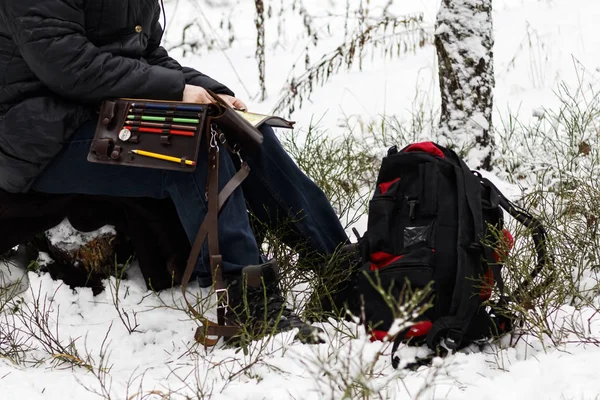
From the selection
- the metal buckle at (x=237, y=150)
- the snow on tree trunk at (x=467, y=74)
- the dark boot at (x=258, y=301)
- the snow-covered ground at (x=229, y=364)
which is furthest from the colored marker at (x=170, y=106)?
the snow on tree trunk at (x=467, y=74)

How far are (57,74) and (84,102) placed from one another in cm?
17

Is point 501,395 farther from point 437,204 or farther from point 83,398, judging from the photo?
point 83,398

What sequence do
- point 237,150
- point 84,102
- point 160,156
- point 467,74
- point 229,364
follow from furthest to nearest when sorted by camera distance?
point 467,74 → point 237,150 → point 84,102 → point 160,156 → point 229,364

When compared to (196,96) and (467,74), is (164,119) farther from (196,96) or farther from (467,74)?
(467,74)

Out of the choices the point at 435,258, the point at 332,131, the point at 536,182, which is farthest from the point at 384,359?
the point at 332,131

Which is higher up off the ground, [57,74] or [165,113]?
[57,74]

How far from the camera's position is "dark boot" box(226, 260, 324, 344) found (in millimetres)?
2205

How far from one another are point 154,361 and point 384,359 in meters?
0.76

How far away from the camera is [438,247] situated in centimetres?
219

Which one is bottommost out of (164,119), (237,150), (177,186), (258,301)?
(258,301)

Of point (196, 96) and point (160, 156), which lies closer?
point (160, 156)

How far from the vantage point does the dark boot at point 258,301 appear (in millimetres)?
2205

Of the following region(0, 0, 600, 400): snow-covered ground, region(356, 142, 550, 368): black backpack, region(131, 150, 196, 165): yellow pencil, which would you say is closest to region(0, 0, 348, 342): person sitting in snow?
region(131, 150, 196, 165): yellow pencil

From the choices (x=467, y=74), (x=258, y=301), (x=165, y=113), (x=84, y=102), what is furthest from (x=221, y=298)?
(x=467, y=74)
